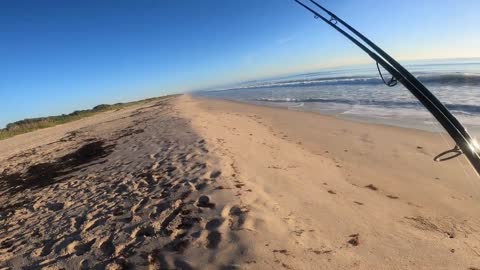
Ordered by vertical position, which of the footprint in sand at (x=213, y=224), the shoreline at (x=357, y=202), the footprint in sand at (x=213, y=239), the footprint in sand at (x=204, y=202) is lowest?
the shoreline at (x=357, y=202)

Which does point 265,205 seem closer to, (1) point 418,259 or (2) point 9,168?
(1) point 418,259

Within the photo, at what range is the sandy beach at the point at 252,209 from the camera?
13.4ft

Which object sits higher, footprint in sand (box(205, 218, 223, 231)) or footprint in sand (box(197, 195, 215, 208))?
footprint in sand (box(197, 195, 215, 208))

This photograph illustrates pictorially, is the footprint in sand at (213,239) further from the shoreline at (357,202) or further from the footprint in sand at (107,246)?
the footprint in sand at (107,246)

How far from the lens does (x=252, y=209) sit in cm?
521

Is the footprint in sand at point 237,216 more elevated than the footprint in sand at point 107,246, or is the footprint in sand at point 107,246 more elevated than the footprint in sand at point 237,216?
the footprint in sand at point 237,216

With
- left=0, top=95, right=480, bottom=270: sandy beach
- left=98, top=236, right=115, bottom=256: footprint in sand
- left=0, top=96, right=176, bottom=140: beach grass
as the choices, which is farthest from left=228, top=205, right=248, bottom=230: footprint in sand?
left=0, top=96, right=176, bottom=140: beach grass

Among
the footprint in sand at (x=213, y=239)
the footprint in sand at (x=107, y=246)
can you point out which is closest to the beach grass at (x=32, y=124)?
the footprint in sand at (x=107, y=246)

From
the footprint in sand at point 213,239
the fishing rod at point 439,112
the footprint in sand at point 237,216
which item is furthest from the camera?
the footprint in sand at point 237,216

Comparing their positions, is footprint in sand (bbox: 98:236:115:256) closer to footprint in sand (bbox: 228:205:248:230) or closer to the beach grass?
footprint in sand (bbox: 228:205:248:230)

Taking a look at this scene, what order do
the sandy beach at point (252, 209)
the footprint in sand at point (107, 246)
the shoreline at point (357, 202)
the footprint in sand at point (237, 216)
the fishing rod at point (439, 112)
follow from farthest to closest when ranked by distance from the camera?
the footprint in sand at point (237, 216), the footprint in sand at point (107, 246), the sandy beach at point (252, 209), the shoreline at point (357, 202), the fishing rod at point (439, 112)

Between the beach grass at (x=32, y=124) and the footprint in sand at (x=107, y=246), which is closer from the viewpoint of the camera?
the footprint in sand at (x=107, y=246)

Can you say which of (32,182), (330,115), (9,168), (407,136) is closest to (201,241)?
(32,182)

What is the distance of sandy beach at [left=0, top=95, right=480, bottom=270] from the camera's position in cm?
408
